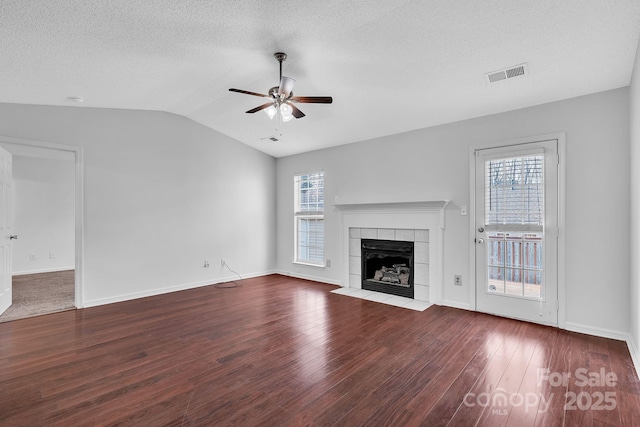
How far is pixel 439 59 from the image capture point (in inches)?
115

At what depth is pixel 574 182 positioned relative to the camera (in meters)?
3.34

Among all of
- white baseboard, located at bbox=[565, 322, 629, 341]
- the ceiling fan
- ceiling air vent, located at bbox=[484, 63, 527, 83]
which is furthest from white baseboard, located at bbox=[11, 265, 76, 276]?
white baseboard, located at bbox=[565, 322, 629, 341]

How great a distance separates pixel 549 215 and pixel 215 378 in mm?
3683

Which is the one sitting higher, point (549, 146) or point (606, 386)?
point (549, 146)

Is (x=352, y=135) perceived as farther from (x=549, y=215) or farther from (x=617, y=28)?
(x=617, y=28)

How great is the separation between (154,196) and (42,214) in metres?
4.16

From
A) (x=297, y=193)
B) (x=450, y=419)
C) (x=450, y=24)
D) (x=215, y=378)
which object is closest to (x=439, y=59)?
(x=450, y=24)

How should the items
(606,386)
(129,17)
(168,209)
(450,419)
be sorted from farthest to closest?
(168,209) < (129,17) < (606,386) < (450,419)

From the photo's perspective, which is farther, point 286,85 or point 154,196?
point 154,196

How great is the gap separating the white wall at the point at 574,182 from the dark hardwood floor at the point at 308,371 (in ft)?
1.39

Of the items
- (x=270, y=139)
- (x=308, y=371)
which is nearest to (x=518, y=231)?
(x=308, y=371)

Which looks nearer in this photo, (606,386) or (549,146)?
(606,386)

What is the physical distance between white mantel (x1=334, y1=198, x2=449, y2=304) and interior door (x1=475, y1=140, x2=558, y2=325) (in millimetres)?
492

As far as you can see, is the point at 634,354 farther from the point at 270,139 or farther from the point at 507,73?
the point at 270,139
